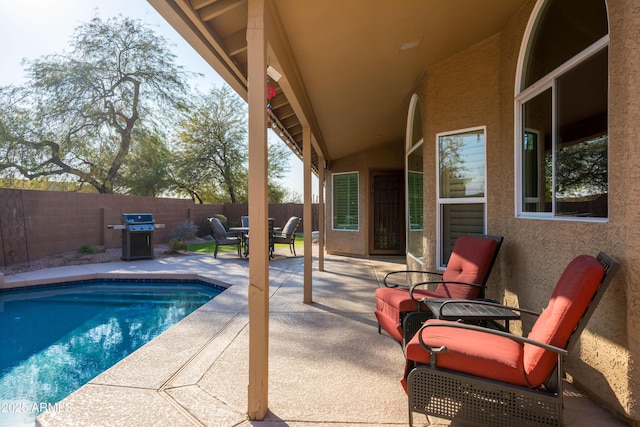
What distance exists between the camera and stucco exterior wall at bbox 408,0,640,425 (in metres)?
2.04

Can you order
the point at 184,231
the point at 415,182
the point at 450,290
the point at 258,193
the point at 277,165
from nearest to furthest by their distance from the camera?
the point at 258,193, the point at 450,290, the point at 415,182, the point at 184,231, the point at 277,165

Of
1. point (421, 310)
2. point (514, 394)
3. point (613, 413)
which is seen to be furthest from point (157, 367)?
point (613, 413)

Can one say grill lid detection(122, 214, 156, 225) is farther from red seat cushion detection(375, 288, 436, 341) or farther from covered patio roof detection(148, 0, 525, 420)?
red seat cushion detection(375, 288, 436, 341)

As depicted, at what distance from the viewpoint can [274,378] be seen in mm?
2770

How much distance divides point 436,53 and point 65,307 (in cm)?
662

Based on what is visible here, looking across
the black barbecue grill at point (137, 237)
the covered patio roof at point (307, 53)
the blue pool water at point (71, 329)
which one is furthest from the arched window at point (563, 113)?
the black barbecue grill at point (137, 237)

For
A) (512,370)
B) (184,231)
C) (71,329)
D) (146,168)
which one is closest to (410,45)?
(512,370)

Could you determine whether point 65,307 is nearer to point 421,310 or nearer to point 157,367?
point 157,367

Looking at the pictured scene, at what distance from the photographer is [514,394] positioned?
188 cm

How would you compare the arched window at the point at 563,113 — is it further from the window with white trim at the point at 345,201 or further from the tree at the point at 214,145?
the tree at the point at 214,145

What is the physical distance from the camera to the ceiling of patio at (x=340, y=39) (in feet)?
8.56

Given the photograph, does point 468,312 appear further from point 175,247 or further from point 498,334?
point 175,247

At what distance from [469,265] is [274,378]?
2.18 m

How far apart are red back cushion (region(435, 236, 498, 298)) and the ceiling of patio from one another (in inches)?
84.2
